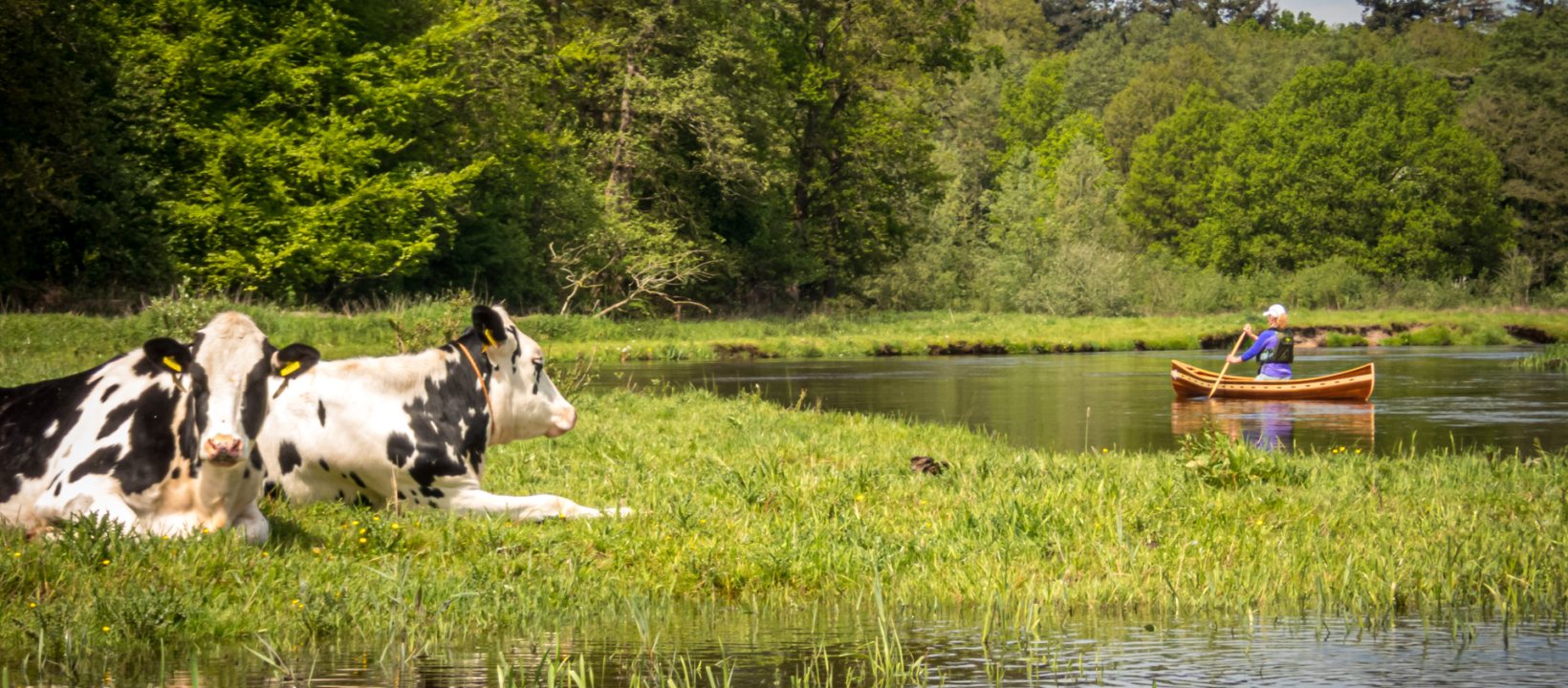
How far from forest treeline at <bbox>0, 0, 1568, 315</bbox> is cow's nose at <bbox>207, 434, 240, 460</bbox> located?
2710 centimetres

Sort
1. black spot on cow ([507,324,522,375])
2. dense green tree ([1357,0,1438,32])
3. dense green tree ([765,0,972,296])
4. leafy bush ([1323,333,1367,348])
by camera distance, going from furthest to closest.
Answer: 1. dense green tree ([1357,0,1438,32])
2. dense green tree ([765,0,972,296])
3. leafy bush ([1323,333,1367,348])
4. black spot on cow ([507,324,522,375])

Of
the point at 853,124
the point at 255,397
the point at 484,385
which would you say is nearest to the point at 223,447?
the point at 255,397

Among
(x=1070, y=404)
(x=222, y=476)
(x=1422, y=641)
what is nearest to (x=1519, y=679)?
(x=1422, y=641)

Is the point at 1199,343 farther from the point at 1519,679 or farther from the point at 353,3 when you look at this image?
the point at 1519,679

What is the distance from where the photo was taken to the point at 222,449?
731cm

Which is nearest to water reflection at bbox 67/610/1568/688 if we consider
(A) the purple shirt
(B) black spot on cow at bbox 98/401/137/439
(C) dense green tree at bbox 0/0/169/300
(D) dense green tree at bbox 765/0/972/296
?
(B) black spot on cow at bbox 98/401/137/439

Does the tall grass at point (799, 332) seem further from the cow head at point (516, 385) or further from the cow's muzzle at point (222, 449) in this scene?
the cow's muzzle at point (222, 449)

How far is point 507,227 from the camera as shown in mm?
48188

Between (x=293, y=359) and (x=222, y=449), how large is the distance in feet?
2.81

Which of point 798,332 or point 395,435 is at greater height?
point 395,435

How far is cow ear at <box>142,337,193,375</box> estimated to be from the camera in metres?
7.66

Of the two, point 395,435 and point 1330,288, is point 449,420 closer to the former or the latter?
point 395,435

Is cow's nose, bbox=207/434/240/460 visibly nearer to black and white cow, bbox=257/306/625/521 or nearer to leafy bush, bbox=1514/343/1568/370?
black and white cow, bbox=257/306/625/521

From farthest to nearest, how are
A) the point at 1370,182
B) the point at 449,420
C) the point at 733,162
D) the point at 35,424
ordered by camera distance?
1. the point at 1370,182
2. the point at 733,162
3. the point at 449,420
4. the point at 35,424
